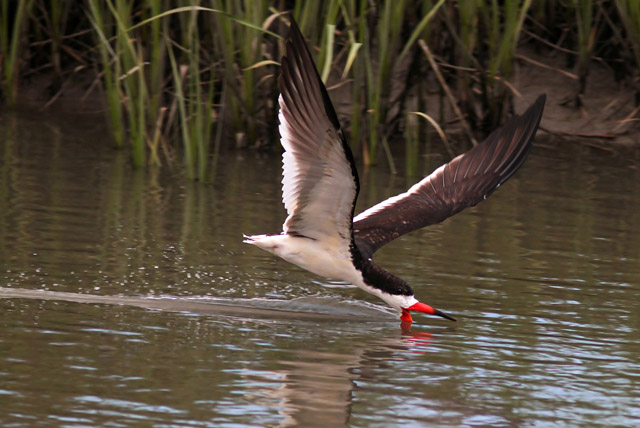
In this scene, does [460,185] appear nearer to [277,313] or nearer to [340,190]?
[277,313]

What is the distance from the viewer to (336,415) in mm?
4078

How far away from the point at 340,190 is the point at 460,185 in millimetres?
1721

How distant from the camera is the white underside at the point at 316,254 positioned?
5.64 metres

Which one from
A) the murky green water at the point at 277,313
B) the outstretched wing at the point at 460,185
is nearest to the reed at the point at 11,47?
the murky green water at the point at 277,313

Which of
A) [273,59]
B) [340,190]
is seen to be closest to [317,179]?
[340,190]

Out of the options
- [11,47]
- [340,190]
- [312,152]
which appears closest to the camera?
[312,152]

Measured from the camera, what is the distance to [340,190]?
5.14m

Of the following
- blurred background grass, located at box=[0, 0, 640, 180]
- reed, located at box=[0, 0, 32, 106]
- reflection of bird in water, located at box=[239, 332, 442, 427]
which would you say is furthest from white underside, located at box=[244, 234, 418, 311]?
reed, located at box=[0, 0, 32, 106]

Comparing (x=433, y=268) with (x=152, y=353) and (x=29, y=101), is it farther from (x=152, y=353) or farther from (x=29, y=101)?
(x=29, y=101)

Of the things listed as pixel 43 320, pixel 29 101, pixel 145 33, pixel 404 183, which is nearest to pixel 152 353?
pixel 43 320

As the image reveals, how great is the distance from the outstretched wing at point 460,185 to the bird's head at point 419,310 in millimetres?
673

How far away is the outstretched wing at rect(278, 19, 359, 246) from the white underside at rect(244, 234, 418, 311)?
16 centimetres

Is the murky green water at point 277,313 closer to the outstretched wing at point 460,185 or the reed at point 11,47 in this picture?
the outstretched wing at point 460,185

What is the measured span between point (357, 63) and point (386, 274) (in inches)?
136
